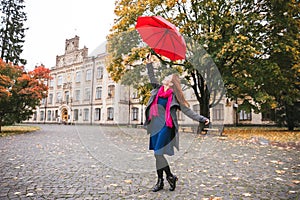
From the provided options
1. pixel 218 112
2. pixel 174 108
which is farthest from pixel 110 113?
pixel 218 112

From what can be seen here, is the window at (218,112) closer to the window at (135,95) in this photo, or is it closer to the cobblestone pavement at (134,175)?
the cobblestone pavement at (134,175)

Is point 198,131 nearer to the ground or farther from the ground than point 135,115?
nearer to the ground

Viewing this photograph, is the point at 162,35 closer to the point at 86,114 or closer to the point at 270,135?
the point at 86,114

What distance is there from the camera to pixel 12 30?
83.7 ft

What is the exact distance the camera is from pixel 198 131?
12.6ft

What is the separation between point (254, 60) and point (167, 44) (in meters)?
14.7

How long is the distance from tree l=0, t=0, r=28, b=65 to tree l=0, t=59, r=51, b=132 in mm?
10865

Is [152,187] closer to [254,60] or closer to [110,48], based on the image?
[110,48]

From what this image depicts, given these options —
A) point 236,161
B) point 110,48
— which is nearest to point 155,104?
point 110,48

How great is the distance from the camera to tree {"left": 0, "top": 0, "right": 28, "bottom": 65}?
24500mm

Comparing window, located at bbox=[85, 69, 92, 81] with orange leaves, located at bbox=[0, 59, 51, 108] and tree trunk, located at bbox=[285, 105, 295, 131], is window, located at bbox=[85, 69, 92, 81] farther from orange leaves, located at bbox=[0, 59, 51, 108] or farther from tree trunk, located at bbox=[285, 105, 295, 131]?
tree trunk, located at bbox=[285, 105, 295, 131]

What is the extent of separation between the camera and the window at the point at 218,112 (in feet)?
12.2

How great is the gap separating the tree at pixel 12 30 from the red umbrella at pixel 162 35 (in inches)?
1008

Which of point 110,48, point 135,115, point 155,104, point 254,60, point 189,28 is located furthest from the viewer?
point 254,60
